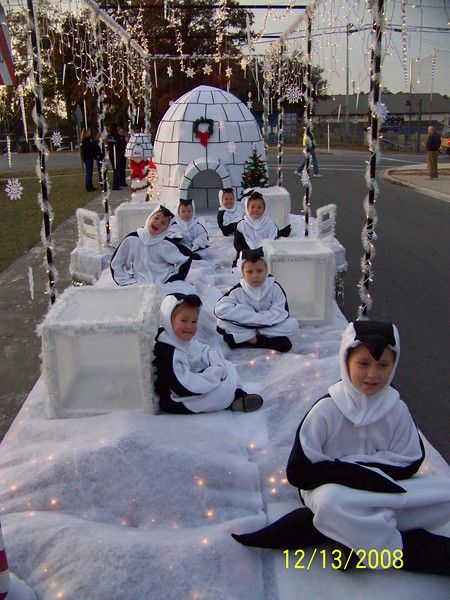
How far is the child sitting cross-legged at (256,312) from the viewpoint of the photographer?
5.39 meters

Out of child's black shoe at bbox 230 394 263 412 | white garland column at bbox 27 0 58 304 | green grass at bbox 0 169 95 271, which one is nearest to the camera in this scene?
child's black shoe at bbox 230 394 263 412

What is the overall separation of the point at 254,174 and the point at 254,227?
3.14m

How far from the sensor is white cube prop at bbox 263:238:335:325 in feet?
19.5

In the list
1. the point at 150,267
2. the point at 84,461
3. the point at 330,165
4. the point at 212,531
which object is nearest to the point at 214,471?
the point at 212,531

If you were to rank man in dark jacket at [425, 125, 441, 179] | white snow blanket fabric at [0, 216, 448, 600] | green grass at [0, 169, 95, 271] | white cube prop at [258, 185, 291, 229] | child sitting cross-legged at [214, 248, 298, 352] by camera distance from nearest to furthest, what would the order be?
white snow blanket fabric at [0, 216, 448, 600]
child sitting cross-legged at [214, 248, 298, 352]
white cube prop at [258, 185, 291, 229]
green grass at [0, 169, 95, 271]
man in dark jacket at [425, 125, 441, 179]

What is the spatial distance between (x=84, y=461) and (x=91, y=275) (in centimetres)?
485

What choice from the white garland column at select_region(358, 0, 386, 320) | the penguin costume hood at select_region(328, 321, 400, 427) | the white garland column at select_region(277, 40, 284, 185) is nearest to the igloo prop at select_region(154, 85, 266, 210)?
the white garland column at select_region(277, 40, 284, 185)

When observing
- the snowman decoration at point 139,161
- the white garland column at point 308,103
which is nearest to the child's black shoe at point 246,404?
the white garland column at point 308,103

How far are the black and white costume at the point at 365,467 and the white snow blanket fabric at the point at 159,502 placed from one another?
240 millimetres

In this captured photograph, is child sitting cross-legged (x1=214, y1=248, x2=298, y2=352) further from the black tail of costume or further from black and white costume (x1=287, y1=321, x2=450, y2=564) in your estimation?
the black tail of costume

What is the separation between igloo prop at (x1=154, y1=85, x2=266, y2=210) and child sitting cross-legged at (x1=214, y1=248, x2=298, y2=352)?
6009 millimetres

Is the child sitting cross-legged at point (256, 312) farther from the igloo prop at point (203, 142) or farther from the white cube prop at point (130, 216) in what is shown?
the igloo prop at point (203, 142)

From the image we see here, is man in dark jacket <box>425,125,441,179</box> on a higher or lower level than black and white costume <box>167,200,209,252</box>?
higher

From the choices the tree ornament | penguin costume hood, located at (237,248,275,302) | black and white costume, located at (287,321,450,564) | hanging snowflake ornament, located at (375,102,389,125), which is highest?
the tree ornament
